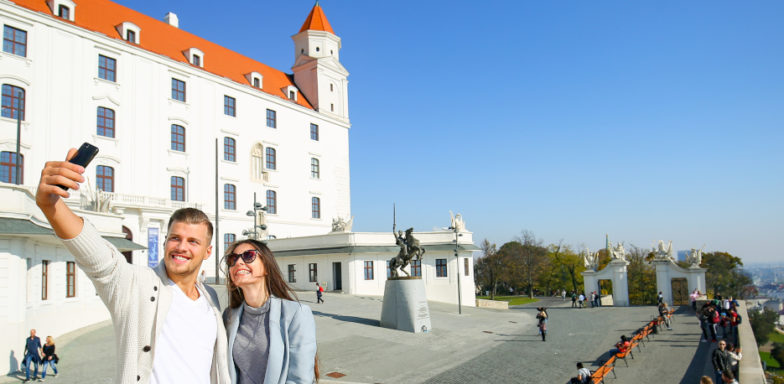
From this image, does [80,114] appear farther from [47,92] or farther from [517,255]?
[517,255]

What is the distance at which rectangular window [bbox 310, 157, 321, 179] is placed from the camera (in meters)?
51.2

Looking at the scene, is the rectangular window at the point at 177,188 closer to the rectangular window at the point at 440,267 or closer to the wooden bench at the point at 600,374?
the rectangular window at the point at 440,267

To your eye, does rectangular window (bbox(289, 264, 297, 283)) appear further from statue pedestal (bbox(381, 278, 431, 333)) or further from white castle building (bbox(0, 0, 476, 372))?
statue pedestal (bbox(381, 278, 431, 333))

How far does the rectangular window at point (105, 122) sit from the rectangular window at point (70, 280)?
51.7 feet

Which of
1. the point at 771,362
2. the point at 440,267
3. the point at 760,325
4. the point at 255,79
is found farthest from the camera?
the point at 760,325

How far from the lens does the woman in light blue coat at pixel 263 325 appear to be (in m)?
3.23

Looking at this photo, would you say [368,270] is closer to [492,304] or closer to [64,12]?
[492,304]

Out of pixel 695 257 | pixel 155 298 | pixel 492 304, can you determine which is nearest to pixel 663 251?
pixel 695 257

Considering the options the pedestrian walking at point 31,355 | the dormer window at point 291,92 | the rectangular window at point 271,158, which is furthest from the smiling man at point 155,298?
the dormer window at point 291,92

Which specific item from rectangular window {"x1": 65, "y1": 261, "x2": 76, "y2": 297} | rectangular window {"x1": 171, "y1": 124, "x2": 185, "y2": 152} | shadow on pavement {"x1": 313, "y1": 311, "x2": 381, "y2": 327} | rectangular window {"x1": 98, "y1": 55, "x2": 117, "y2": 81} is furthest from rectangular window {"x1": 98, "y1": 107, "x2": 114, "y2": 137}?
shadow on pavement {"x1": 313, "y1": 311, "x2": 381, "y2": 327}

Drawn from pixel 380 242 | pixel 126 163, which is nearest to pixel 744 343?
pixel 380 242

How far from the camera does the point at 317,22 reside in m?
55.2

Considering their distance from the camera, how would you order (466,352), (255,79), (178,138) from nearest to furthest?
(466,352) < (178,138) < (255,79)

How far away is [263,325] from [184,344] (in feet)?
1.69
